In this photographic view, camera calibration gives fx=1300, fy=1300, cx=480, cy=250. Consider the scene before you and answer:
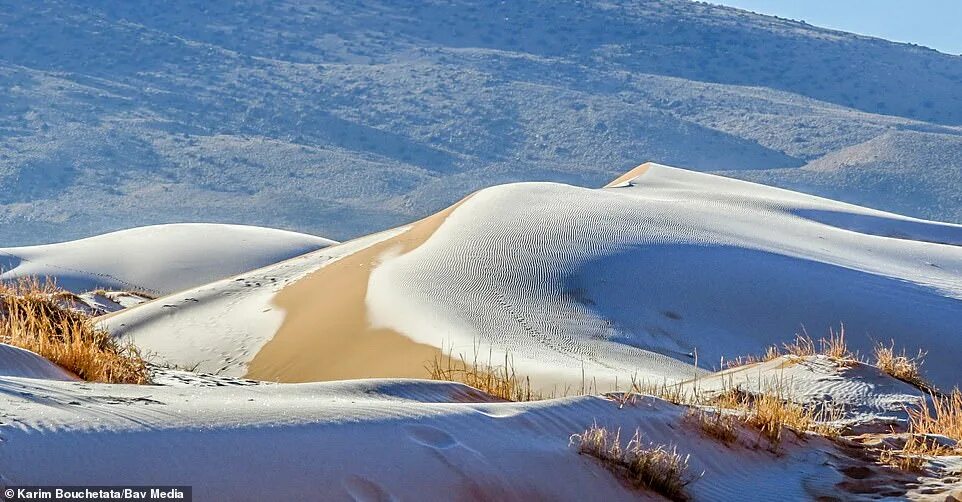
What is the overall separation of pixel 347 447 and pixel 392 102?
9517cm

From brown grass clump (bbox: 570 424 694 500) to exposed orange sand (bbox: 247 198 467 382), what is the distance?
7163 mm

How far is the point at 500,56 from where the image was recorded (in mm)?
107688

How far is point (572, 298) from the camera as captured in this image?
16375mm

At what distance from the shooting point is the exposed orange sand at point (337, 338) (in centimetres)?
1452

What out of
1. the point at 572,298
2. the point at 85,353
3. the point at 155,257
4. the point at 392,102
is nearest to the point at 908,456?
the point at 85,353

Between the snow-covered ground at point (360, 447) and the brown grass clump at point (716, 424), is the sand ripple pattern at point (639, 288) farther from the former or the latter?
the snow-covered ground at point (360, 447)

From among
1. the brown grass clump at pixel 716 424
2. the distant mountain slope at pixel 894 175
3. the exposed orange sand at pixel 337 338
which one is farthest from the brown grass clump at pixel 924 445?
the distant mountain slope at pixel 894 175

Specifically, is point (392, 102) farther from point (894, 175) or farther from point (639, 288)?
point (639, 288)

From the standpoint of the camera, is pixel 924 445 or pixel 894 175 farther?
pixel 894 175

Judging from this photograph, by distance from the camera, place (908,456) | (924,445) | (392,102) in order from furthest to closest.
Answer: (392,102)
(924,445)
(908,456)

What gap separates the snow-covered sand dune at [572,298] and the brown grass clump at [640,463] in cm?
536

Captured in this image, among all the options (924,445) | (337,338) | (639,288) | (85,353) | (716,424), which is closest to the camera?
(716,424)

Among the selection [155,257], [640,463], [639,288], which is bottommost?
[155,257]

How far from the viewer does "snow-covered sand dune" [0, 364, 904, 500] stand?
4.64 meters
